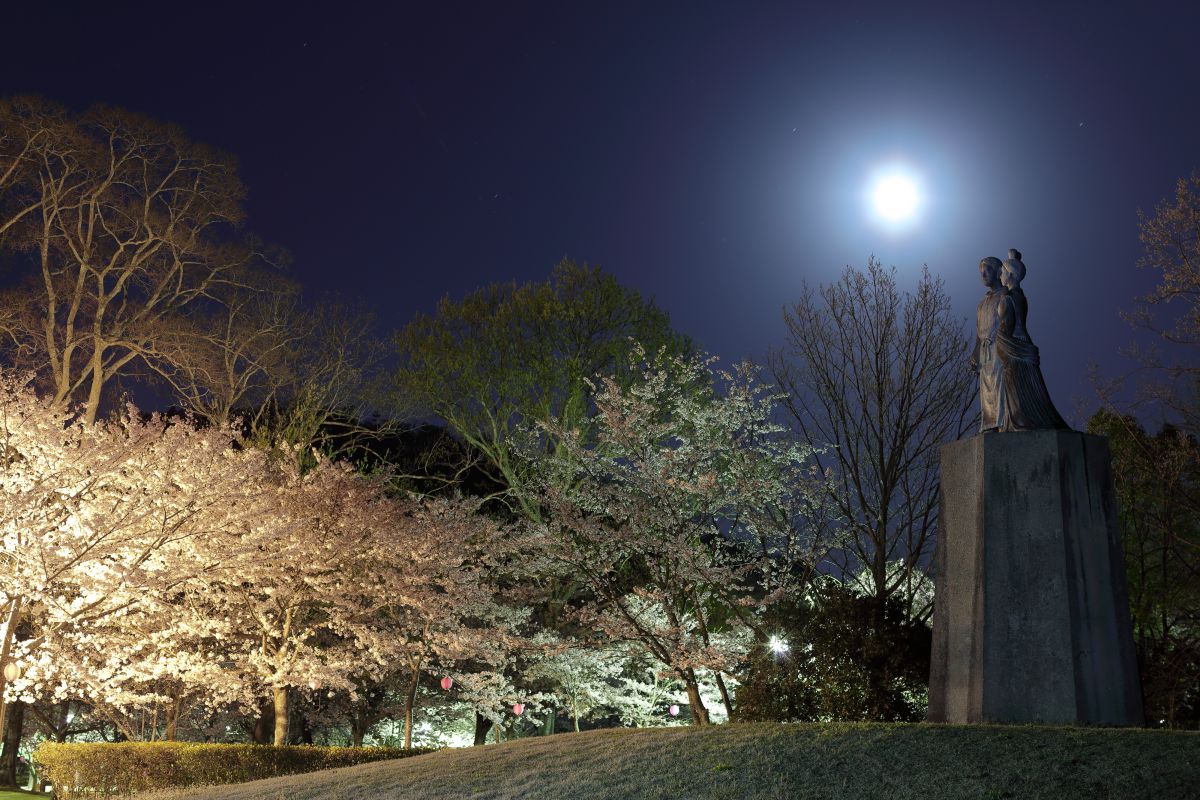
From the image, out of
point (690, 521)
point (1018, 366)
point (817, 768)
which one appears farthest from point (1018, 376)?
point (690, 521)

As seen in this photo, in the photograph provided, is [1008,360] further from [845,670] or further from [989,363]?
[845,670]

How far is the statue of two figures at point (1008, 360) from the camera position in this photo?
415 inches

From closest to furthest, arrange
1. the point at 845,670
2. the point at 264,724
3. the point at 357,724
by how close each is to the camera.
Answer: the point at 845,670 → the point at 264,724 → the point at 357,724

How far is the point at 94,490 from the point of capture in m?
16.1

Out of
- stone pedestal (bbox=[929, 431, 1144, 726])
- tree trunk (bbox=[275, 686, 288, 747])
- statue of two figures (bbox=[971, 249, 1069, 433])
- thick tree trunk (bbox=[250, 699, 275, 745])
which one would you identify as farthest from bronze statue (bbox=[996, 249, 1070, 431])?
thick tree trunk (bbox=[250, 699, 275, 745])

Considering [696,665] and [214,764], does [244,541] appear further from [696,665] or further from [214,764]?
[696,665]

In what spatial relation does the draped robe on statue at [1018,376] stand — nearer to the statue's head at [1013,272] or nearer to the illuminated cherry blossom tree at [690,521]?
the statue's head at [1013,272]

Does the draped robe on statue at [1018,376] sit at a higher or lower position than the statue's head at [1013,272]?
lower

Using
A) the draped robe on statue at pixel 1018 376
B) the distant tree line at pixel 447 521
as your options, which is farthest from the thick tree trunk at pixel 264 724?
the draped robe on statue at pixel 1018 376

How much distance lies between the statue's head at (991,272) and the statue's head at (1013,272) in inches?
2.4

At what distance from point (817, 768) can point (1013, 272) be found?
614 cm

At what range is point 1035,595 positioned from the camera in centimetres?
971

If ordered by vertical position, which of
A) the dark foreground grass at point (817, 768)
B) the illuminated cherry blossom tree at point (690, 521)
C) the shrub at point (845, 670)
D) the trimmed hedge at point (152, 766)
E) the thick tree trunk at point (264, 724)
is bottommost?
the trimmed hedge at point (152, 766)

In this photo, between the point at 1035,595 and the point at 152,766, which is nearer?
the point at 1035,595
